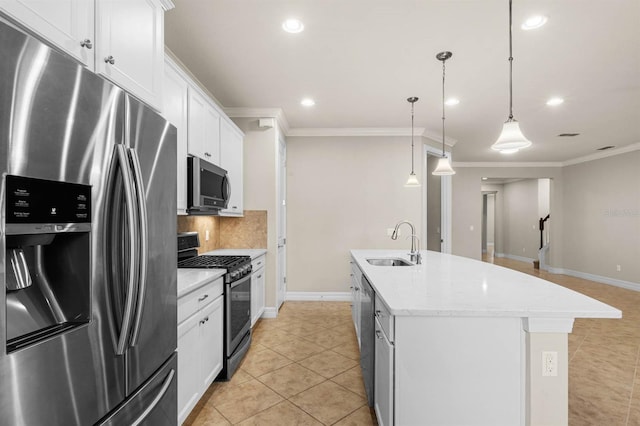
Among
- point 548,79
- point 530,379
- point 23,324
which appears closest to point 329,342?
point 530,379

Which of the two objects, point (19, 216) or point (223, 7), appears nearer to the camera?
point (19, 216)

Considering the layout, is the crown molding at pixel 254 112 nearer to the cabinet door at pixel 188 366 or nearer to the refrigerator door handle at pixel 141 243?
the cabinet door at pixel 188 366

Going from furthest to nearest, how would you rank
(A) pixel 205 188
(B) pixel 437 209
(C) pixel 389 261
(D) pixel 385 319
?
(B) pixel 437 209 → (C) pixel 389 261 → (A) pixel 205 188 → (D) pixel 385 319

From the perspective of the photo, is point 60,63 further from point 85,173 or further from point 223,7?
point 223,7

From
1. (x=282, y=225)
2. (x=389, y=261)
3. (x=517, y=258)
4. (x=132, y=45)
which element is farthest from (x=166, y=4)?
(x=517, y=258)

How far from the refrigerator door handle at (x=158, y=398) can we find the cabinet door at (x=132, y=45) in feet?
4.30

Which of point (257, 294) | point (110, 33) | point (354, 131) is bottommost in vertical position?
point (257, 294)

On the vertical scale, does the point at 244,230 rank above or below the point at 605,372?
above

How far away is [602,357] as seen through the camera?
2.91 metres

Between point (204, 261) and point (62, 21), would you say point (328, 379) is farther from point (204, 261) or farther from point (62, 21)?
point (62, 21)

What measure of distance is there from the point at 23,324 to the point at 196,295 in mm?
1141

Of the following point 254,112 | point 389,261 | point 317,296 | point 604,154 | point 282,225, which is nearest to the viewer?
point 389,261

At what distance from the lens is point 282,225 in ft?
14.6

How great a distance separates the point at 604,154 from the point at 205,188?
7.78 m
